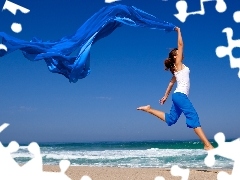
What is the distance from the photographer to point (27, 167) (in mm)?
5434

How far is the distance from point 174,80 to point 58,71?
1.94m

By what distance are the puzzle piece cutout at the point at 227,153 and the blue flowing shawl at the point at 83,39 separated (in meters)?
2.49

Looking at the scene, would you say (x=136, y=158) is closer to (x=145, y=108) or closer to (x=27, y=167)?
(x=145, y=108)

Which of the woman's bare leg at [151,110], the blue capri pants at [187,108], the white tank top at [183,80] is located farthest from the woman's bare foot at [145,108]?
the white tank top at [183,80]

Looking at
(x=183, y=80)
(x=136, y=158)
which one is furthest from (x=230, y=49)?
(x=136, y=158)

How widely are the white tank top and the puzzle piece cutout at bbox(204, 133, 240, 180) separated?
67.8 inches

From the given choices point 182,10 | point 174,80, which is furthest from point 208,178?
point 182,10

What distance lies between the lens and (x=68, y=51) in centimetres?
723

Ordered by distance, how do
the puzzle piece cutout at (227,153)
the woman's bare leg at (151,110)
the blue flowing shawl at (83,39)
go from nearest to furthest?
1. the puzzle piece cutout at (227,153)
2. the blue flowing shawl at (83,39)
3. the woman's bare leg at (151,110)

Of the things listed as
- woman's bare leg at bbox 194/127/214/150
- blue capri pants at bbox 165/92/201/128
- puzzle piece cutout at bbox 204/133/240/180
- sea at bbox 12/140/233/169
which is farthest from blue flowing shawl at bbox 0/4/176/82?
sea at bbox 12/140/233/169

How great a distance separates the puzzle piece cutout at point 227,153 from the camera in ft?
16.0

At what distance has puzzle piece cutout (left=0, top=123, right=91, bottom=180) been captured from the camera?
5141 mm

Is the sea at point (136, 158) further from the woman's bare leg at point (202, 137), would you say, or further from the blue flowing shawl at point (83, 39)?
the woman's bare leg at point (202, 137)

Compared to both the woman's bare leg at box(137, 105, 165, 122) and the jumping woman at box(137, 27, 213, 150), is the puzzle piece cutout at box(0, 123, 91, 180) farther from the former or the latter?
the woman's bare leg at box(137, 105, 165, 122)
